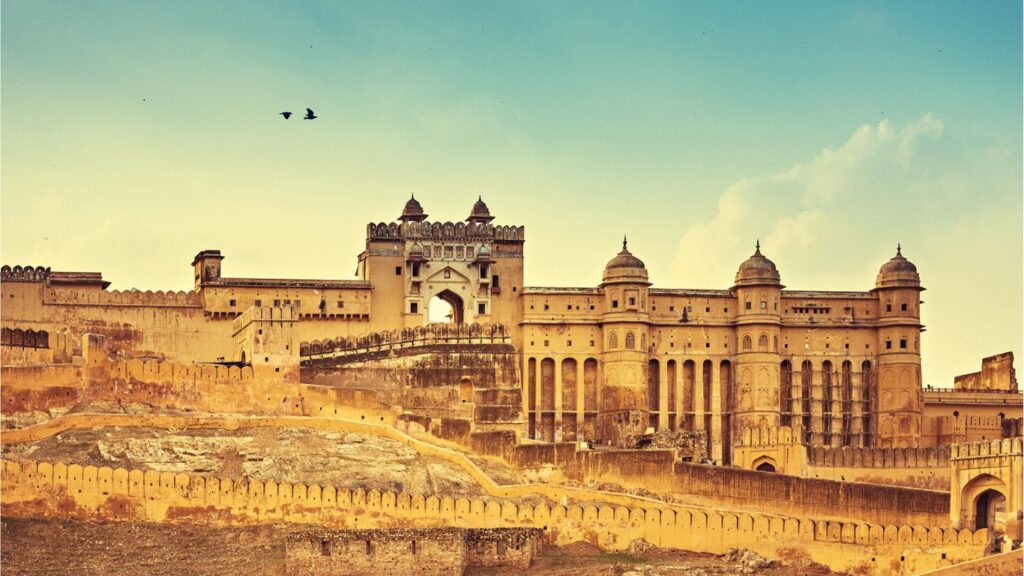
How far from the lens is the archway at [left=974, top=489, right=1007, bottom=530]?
62.7 m

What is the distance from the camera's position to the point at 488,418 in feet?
254

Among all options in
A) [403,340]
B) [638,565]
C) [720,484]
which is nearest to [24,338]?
[403,340]

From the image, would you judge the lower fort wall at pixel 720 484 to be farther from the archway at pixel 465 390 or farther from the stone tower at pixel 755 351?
the stone tower at pixel 755 351

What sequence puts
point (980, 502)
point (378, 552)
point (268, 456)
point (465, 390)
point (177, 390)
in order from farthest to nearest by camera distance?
point (465, 390), point (177, 390), point (268, 456), point (980, 502), point (378, 552)

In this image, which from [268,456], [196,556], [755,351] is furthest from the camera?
[755,351]

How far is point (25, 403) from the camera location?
69.9 meters

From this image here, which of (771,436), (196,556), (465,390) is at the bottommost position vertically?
(196,556)

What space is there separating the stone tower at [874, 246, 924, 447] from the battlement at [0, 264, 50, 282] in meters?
32.7

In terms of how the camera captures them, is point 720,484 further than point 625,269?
No

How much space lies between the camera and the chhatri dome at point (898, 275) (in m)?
86.9

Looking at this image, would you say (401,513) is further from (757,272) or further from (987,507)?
(757,272)

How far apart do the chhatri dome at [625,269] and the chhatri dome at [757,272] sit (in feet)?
13.3

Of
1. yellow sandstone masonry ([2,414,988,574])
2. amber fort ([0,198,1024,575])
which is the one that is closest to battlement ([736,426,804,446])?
amber fort ([0,198,1024,575])

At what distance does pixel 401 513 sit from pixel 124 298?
21834 millimetres
